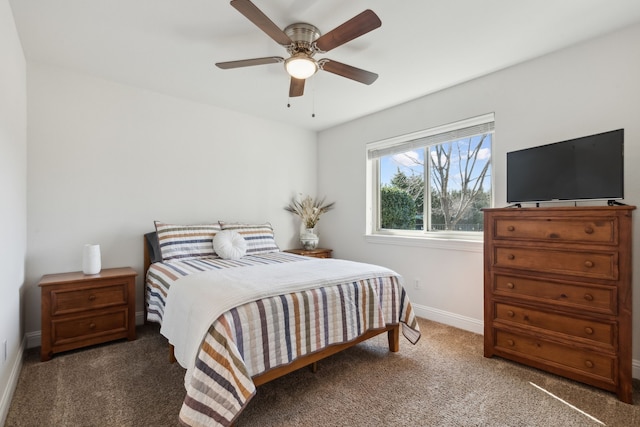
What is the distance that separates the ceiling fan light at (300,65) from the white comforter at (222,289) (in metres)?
1.44

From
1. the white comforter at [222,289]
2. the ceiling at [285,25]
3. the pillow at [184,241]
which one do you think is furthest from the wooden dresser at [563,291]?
the pillow at [184,241]

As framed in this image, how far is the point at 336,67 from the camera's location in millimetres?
2193

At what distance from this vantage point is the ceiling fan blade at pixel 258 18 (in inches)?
59.9

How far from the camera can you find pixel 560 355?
2.07 m

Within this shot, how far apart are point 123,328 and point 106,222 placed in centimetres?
104

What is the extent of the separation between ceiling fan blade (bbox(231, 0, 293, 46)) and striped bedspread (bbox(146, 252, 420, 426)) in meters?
1.56

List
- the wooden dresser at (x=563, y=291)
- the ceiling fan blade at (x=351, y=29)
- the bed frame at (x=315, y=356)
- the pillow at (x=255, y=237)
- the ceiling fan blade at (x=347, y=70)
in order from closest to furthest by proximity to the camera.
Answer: the ceiling fan blade at (x=351, y=29) → the bed frame at (x=315, y=356) → the wooden dresser at (x=563, y=291) → the ceiling fan blade at (x=347, y=70) → the pillow at (x=255, y=237)

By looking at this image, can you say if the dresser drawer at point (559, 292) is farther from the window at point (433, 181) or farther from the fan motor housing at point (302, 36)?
the fan motor housing at point (302, 36)

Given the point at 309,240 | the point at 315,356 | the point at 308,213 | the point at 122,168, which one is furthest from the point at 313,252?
the point at 122,168

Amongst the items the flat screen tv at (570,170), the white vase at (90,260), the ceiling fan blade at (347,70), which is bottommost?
the white vase at (90,260)

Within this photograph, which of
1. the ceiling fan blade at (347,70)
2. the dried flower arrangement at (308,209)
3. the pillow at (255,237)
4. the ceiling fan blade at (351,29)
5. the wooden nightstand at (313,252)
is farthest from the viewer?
the dried flower arrangement at (308,209)

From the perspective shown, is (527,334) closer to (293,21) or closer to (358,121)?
(293,21)

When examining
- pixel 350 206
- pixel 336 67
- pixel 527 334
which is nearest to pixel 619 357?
pixel 527 334

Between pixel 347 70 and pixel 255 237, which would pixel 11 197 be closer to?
pixel 255 237
